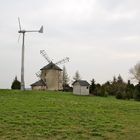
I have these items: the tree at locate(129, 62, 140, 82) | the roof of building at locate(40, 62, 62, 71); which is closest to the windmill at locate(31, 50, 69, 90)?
the roof of building at locate(40, 62, 62, 71)

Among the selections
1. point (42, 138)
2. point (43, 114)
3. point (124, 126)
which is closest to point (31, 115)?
point (43, 114)

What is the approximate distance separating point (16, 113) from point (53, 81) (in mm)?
64376

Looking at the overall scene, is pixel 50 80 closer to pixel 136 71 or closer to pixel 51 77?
pixel 51 77

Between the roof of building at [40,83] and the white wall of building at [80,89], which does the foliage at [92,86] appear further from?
the roof of building at [40,83]

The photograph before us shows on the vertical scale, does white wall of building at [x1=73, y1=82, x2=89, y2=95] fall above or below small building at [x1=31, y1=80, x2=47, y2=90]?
below

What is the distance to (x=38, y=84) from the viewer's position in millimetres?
91375

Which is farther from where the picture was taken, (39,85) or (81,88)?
(39,85)

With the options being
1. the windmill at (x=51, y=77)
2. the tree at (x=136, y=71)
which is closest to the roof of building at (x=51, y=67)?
the windmill at (x=51, y=77)

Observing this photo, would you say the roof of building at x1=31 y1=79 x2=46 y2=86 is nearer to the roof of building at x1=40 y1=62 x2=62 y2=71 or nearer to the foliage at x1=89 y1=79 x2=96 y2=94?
the roof of building at x1=40 y1=62 x2=62 y2=71

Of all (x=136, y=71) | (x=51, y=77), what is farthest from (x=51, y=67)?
(x=136, y=71)

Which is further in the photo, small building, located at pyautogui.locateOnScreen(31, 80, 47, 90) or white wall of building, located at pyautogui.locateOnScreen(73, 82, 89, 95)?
small building, located at pyautogui.locateOnScreen(31, 80, 47, 90)

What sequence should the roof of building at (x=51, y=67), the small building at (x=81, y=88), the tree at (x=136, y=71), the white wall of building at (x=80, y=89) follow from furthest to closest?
the tree at (x=136, y=71), the roof of building at (x=51, y=67), the small building at (x=81, y=88), the white wall of building at (x=80, y=89)

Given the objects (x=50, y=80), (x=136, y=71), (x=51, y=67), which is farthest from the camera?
(x=136, y=71)

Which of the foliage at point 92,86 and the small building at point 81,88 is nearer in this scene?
the small building at point 81,88
